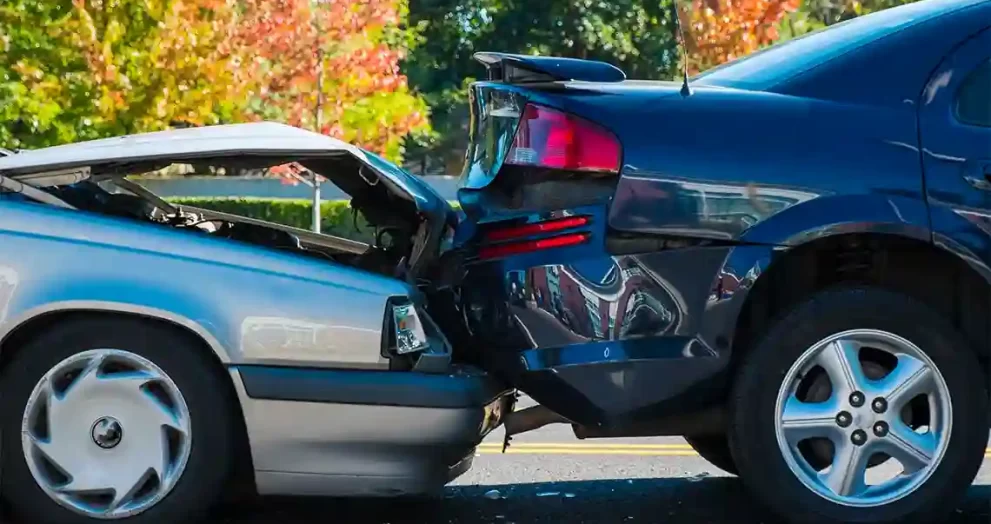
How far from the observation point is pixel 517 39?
34.1 m

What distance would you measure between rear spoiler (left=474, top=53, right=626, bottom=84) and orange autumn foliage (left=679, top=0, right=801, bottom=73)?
14.3m

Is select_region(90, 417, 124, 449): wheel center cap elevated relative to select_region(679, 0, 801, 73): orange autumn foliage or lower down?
lower down

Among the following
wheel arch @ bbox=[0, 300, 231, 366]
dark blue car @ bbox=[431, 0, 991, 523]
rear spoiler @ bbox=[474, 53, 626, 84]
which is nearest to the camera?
wheel arch @ bbox=[0, 300, 231, 366]

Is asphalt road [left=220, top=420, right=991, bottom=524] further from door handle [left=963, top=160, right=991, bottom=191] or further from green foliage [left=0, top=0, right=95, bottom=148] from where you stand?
green foliage [left=0, top=0, right=95, bottom=148]

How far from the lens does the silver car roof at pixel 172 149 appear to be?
3279 millimetres

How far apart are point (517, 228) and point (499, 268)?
13 centimetres

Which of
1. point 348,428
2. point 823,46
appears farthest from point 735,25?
point 348,428

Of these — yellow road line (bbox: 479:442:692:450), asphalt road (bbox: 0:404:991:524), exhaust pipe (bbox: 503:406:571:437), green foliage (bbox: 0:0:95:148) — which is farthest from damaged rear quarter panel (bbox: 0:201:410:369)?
green foliage (bbox: 0:0:95:148)

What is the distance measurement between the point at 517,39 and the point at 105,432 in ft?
105

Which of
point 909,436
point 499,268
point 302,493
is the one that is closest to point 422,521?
point 302,493

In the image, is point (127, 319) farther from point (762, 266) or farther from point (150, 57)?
point (150, 57)

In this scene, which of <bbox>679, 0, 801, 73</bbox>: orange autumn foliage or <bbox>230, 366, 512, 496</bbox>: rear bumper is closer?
<bbox>230, 366, 512, 496</bbox>: rear bumper

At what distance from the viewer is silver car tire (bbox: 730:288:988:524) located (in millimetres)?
3227

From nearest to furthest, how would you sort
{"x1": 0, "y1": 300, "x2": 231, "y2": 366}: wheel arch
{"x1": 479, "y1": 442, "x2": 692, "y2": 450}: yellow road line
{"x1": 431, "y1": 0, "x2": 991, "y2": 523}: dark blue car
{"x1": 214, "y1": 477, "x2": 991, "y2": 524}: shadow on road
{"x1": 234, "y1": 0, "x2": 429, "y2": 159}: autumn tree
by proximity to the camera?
{"x1": 0, "y1": 300, "x2": 231, "y2": 366}: wheel arch, {"x1": 431, "y1": 0, "x2": 991, "y2": 523}: dark blue car, {"x1": 214, "y1": 477, "x2": 991, "y2": 524}: shadow on road, {"x1": 479, "y1": 442, "x2": 692, "y2": 450}: yellow road line, {"x1": 234, "y1": 0, "x2": 429, "y2": 159}: autumn tree
